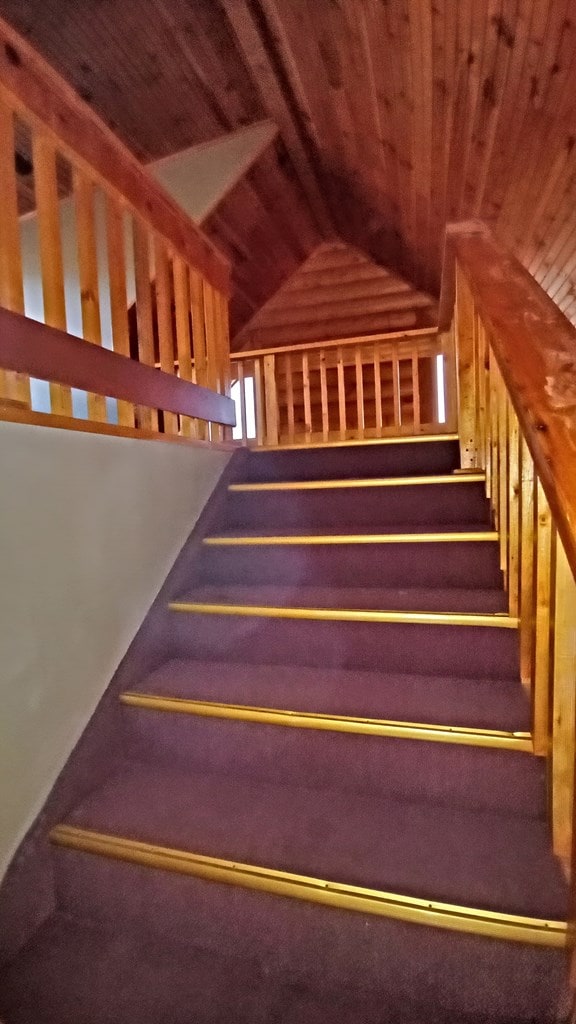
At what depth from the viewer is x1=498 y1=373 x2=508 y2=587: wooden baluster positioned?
1.49 meters

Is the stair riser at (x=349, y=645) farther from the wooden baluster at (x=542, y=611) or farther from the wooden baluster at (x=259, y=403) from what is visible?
the wooden baluster at (x=259, y=403)

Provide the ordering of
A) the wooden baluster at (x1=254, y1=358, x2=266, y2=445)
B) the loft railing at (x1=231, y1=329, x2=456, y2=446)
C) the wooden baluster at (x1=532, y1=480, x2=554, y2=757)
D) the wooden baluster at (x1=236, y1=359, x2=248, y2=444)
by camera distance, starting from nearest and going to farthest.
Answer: the wooden baluster at (x1=532, y1=480, x2=554, y2=757) < the loft railing at (x1=231, y1=329, x2=456, y2=446) < the wooden baluster at (x1=236, y1=359, x2=248, y2=444) < the wooden baluster at (x1=254, y1=358, x2=266, y2=445)

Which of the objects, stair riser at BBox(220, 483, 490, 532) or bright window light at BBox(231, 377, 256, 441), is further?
bright window light at BBox(231, 377, 256, 441)

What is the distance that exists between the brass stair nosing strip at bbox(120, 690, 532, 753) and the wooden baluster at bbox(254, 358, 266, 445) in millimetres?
3623

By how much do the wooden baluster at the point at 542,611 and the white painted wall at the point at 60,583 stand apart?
3.38 feet

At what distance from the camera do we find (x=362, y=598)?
1645mm

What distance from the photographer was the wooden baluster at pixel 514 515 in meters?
1.28

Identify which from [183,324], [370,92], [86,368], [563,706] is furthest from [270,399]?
[563,706]

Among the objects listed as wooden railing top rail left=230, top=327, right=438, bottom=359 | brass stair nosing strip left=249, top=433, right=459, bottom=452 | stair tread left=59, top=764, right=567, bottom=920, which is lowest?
stair tread left=59, top=764, right=567, bottom=920

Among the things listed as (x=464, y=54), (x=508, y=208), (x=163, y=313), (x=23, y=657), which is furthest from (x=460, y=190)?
(x=23, y=657)

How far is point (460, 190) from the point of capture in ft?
9.91

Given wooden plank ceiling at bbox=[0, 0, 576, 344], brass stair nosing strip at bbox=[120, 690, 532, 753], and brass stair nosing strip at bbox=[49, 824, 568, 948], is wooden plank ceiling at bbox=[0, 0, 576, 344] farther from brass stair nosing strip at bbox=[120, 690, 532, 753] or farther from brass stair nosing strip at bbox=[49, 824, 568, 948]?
brass stair nosing strip at bbox=[49, 824, 568, 948]

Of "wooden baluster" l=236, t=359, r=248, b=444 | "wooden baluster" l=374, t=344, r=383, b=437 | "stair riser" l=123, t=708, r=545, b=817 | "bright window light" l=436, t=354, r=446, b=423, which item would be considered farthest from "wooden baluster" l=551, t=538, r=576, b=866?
"bright window light" l=436, t=354, r=446, b=423

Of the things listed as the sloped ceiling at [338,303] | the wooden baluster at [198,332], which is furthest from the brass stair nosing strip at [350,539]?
the sloped ceiling at [338,303]
